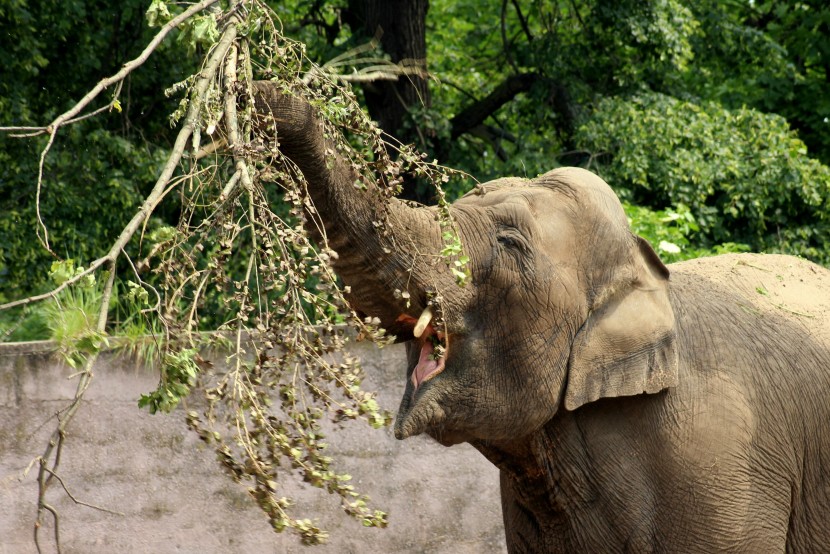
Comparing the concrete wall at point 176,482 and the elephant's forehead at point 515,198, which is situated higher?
the elephant's forehead at point 515,198

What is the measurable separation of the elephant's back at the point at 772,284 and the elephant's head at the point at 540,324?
0.54m

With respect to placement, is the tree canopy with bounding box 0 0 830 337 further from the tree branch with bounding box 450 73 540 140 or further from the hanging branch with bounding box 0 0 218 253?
the hanging branch with bounding box 0 0 218 253

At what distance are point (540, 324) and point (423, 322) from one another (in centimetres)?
44

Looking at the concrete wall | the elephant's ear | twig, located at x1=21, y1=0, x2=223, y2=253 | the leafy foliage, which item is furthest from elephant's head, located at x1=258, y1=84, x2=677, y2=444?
the leafy foliage

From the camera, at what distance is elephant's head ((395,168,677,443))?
3.93 m

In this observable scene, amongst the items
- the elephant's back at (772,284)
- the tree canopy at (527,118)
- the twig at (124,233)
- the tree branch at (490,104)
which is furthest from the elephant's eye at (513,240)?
the tree branch at (490,104)

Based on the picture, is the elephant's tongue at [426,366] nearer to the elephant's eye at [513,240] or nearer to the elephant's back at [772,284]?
the elephant's eye at [513,240]

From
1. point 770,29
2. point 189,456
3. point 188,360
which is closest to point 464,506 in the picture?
point 189,456

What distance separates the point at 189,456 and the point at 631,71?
5817 mm

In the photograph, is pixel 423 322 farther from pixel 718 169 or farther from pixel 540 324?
pixel 718 169

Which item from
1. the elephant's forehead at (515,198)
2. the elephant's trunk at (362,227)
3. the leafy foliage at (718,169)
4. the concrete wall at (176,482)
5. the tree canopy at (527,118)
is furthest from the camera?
the leafy foliage at (718,169)

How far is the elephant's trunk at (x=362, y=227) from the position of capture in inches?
137

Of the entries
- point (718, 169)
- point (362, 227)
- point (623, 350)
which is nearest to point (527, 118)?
point (718, 169)

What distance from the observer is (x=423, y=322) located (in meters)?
3.73
